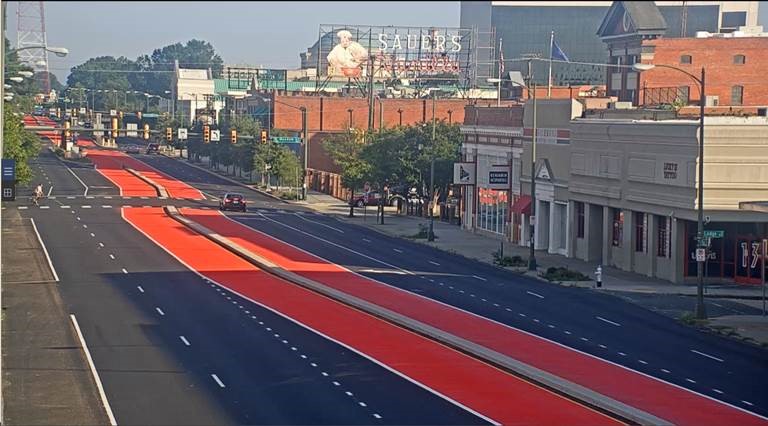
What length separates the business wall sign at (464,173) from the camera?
254 feet

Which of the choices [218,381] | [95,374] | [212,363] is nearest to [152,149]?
[212,363]

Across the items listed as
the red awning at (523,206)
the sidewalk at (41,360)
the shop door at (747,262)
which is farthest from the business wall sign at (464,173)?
the sidewalk at (41,360)

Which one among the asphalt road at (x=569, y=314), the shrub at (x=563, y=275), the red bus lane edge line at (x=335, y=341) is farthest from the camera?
the shrub at (x=563, y=275)

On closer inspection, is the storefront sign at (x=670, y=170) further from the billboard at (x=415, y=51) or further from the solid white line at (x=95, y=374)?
the billboard at (x=415, y=51)

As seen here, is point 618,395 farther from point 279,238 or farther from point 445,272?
point 279,238

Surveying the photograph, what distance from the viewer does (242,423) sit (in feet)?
79.4

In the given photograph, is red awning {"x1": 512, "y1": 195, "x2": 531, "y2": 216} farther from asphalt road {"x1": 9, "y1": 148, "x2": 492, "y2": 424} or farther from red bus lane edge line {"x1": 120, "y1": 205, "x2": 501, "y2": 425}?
asphalt road {"x1": 9, "y1": 148, "x2": 492, "y2": 424}

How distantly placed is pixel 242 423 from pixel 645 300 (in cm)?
2521

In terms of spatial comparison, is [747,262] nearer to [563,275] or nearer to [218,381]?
[563,275]

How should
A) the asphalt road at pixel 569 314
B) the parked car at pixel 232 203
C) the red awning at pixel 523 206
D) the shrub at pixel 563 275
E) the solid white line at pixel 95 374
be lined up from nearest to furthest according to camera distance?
the solid white line at pixel 95 374
the asphalt road at pixel 569 314
the shrub at pixel 563 275
the red awning at pixel 523 206
the parked car at pixel 232 203

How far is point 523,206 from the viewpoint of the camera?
67.1 meters

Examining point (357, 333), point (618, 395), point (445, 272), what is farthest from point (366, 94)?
point (618, 395)

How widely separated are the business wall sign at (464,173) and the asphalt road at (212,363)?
2807 cm

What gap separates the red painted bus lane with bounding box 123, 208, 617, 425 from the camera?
84.3 feet
